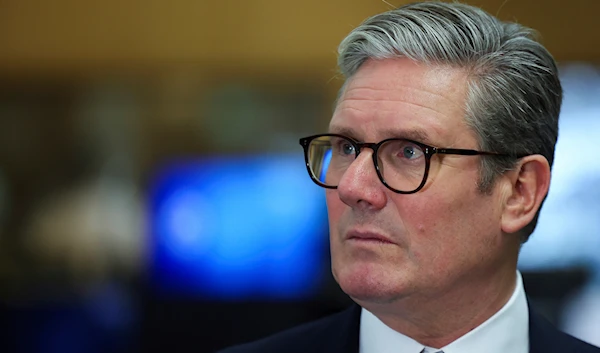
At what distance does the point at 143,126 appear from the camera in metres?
4.55

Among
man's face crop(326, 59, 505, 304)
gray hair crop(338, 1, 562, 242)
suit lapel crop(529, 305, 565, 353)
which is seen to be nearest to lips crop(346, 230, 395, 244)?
man's face crop(326, 59, 505, 304)

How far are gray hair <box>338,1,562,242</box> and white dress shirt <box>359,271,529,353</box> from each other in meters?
0.30

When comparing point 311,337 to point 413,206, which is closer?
point 413,206

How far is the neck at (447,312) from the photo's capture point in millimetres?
1819

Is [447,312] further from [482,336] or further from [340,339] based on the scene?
[340,339]

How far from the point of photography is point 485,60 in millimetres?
1855

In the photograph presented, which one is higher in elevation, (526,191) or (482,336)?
(526,191)

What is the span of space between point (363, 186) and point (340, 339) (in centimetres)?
41

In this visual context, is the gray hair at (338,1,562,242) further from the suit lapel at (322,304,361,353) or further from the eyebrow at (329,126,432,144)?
the suit lapel at (322,304,361,353)

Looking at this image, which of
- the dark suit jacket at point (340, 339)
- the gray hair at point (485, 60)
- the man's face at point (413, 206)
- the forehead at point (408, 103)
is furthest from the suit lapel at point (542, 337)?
the forehead at point (408, 103)

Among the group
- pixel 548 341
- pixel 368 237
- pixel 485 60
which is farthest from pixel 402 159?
pixel 548 341

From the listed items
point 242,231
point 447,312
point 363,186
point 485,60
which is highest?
point 485,60

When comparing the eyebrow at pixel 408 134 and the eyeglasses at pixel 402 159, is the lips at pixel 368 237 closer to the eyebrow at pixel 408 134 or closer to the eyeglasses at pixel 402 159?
the eyeglasses at pixel 402 159

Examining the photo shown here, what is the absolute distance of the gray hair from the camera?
1821 mm
